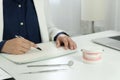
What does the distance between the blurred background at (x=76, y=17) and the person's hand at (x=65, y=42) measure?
1335 mm

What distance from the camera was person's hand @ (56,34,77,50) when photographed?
4.77 feet

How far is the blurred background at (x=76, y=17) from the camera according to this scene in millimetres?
2949

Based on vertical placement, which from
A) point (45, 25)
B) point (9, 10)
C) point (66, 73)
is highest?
point (9, 10)

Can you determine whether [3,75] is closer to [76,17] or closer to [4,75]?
[4,75]

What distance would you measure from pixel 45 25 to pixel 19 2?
262 millimetres

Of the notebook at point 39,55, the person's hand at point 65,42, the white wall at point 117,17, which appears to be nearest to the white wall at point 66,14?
the white wall at point 117,17

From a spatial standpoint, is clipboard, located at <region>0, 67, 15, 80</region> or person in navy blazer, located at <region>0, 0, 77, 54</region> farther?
person in navy blazer, located at <region>0, 0, 77, 54</region>

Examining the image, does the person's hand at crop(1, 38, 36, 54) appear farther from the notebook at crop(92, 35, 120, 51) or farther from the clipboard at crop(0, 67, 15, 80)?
the notebook at crop(92, 35, 120, 51)

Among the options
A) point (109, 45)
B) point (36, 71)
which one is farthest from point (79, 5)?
point (36, 71)

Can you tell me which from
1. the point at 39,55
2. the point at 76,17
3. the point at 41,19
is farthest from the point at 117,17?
the point at 39,55

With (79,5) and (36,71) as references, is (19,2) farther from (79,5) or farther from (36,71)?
(79,5)

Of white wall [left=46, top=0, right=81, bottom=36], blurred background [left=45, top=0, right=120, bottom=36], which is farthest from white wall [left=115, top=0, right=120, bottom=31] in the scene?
white wall [left=46, top=0, right=81, bottom=36]

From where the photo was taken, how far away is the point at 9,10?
180 cm

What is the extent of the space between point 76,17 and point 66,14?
0.19 m
